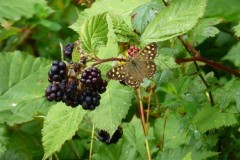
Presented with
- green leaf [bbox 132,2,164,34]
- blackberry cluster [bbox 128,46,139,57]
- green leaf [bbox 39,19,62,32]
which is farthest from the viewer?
green leaf [bbox 39,19,62,32]

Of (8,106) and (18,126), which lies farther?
(18,126)

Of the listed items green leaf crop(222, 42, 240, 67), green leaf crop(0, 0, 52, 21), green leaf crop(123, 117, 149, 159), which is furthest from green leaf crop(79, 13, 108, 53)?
green leaf crop(222, 42, 240, 67)

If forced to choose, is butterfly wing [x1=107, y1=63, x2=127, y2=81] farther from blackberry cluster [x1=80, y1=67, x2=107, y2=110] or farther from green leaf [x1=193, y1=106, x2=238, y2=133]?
green leaf [x1=193, y1=106, x2=238, y2=133]

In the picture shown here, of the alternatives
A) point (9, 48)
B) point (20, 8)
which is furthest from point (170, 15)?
point (9, 48)

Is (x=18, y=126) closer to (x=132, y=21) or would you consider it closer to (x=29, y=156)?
(x=29, y=156)

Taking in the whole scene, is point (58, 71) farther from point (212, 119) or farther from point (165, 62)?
point (212, 119)
